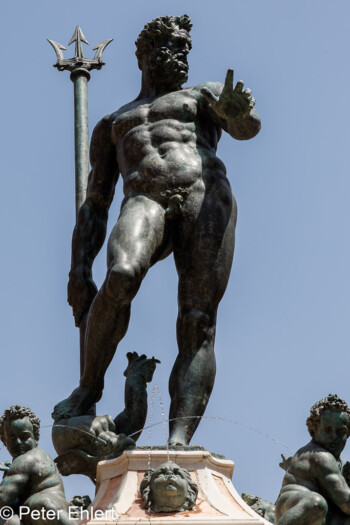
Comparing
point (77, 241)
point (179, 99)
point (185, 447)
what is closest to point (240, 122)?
point (179, 99)

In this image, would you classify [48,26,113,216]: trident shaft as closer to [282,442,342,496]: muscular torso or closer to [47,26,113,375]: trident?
[47,26,113,375]: trident

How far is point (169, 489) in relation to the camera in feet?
47.7

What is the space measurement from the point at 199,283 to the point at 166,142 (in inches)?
53.1

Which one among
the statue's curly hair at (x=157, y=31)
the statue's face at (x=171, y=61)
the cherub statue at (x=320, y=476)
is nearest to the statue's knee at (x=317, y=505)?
the cherub statue at (x=320, y=476)

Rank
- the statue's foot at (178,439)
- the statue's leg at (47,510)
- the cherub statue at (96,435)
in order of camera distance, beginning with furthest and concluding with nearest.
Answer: the cherub statue at (96,435) → the statue's foot at (178,439) → the statue's leg at (47,510)

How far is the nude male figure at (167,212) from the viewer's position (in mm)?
15945

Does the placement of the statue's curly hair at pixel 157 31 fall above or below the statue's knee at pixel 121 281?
above

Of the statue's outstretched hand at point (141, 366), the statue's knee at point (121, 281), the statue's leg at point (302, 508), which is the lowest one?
the statue's leg at point (302, 508)

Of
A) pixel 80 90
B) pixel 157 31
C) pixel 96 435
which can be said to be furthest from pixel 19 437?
pixel 80 90

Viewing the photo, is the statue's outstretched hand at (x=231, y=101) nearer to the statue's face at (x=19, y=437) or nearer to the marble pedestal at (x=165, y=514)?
the marble pedestal at (x=165, y=514)

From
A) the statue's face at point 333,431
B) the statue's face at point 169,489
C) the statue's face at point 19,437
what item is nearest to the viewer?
the statue's face at point 169,489

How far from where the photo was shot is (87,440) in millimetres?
15820

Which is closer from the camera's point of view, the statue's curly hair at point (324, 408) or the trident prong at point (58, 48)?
the statue's curly hair at point (324, 408)

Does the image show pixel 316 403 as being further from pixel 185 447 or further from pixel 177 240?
pixel 177 240
